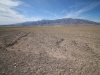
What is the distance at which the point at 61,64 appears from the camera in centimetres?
489

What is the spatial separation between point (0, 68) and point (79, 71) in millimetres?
4561

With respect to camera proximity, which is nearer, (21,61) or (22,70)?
(22,70)

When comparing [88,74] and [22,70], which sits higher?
[22,70]

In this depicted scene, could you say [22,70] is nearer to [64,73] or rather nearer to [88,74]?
[64,73]

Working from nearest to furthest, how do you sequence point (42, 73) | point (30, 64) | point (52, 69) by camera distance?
point (42, 73) < point (52, 69) < point (30, 64)

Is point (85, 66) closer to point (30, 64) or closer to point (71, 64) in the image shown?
point (71, 64)

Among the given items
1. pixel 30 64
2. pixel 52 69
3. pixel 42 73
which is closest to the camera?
pixel 42 73

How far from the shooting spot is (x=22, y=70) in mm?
4105

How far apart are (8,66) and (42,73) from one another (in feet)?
7.03

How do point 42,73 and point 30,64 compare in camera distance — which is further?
point 30,64

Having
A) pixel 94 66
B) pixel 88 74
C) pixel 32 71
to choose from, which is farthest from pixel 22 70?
pixel 94 66

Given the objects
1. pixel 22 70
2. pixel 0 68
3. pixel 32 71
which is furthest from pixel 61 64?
pixel 0 68

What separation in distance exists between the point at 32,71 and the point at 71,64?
261 centimetres

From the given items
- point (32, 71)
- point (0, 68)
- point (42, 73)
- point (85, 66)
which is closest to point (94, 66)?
point (85, 66)
